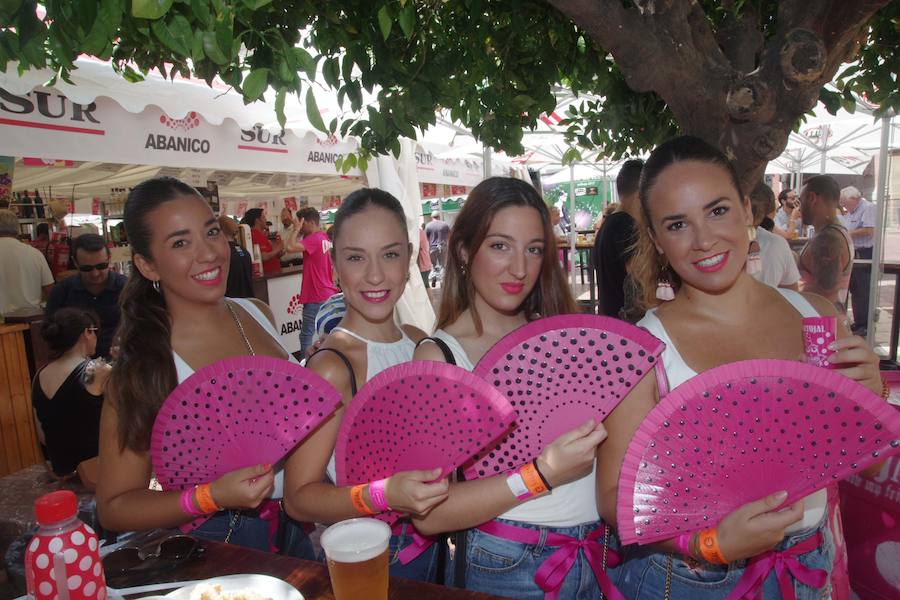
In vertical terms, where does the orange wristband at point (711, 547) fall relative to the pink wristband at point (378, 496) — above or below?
below

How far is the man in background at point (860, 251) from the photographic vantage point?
588 centimetres

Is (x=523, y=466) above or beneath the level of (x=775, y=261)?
beneath

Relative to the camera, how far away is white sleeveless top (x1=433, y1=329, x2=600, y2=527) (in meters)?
1.55

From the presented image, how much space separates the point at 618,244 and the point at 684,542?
3.39 meters

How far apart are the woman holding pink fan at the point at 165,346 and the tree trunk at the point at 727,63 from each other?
52.3 inches

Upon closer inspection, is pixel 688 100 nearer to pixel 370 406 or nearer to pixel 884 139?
pixel 370 406

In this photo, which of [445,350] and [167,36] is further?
[445,350]

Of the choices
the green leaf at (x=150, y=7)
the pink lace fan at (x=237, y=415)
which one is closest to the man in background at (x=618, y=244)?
the pink lace fan at (x=237, y=415)

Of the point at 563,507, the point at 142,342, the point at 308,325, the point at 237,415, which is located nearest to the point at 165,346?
Answer: the point at 142,342

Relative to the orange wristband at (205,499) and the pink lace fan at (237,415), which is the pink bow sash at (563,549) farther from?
the orange wristband at (205,499)

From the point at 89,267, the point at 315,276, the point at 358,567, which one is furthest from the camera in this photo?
the point at 315,276

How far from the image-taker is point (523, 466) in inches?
54.1

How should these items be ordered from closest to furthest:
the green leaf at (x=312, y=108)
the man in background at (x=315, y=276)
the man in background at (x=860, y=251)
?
the green leaf at (x=312, y=108) < the man in background at (x=860, y=251) < the man in background at (x=315, y=276)

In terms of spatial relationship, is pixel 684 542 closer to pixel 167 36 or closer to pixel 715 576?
pixel 715 576
